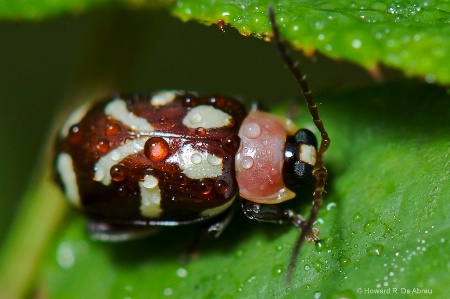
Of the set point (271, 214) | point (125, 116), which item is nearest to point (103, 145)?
point (125, 116)

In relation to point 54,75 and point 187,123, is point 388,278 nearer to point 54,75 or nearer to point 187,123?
point 187,123

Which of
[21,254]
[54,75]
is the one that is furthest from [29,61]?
[21,254]

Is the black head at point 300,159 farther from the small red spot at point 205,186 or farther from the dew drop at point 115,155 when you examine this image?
the dew drop at point 115,155

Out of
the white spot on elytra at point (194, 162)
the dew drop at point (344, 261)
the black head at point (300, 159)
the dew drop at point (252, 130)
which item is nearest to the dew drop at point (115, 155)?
the white spot on elytra at point (194, 162)

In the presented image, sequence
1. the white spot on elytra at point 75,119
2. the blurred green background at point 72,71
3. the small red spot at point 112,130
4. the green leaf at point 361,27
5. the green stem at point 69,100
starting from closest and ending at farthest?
the green leaf at point 361,27, the small red spot at point 112,130, the white spot on elytra at point 75,119, the green stem at point 69,100, the blurred green background at point 72,71

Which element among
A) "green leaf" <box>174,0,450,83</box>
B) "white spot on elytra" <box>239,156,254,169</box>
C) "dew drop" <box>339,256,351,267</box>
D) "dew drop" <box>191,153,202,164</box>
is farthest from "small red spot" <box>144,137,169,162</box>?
"dew drop" <box>339,256,351,267</box>

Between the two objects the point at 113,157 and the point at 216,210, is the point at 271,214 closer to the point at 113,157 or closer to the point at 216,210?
the point at 216,210
